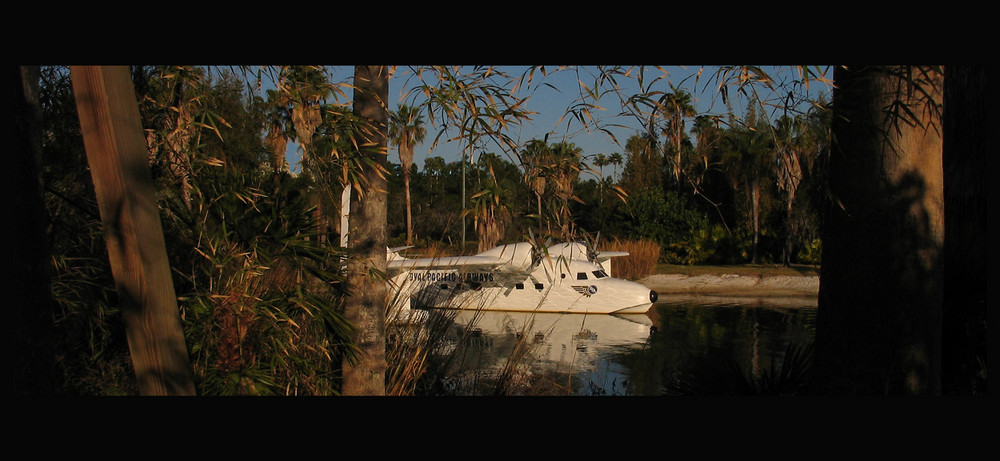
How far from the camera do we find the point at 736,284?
25.8 m

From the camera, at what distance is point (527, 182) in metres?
3.41

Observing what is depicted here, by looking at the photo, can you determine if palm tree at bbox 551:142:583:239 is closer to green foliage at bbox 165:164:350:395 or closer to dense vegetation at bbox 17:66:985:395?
dense vegetation at bbox 17:66:985:395

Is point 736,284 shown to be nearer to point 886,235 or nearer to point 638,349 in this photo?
point 638,349

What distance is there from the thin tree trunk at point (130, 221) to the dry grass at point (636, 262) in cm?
2533

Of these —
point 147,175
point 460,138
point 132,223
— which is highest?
point 460,138

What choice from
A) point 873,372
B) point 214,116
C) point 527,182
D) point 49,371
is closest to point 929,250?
point 873,372

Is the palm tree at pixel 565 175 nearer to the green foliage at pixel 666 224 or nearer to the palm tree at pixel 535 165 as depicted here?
the palm tree at pixel 535 165

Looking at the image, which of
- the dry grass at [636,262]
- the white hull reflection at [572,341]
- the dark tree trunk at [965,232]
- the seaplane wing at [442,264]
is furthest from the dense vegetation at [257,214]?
the dry grass at [636,262]

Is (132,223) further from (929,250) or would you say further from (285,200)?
(929,250)

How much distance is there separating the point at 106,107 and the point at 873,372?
386 centimetres

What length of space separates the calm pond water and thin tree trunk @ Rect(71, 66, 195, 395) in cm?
288

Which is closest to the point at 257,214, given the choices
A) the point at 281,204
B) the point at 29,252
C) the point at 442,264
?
the point at 281,204

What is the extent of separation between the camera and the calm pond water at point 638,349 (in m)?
5.76

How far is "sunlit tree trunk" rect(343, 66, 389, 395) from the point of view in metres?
4.33
